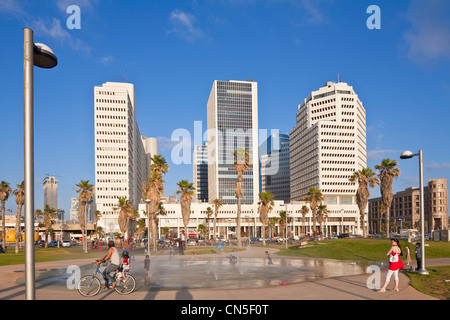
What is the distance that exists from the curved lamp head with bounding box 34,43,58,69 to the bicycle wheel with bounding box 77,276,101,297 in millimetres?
8944

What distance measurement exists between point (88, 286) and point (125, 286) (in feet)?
4.29

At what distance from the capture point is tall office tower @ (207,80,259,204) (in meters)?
180

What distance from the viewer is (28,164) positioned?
5.86 m

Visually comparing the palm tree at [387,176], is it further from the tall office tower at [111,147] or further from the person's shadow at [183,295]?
the tall office tower at [111,147]

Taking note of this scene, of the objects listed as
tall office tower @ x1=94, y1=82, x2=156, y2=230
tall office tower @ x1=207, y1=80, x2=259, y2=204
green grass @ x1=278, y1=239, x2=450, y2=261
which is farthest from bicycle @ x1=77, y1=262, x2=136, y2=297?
tall office tower @ x1=207, y1=80, x2=259, y2=204

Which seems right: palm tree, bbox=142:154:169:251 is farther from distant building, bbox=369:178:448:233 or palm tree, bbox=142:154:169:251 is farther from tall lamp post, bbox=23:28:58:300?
distant building, bbox=369:178:448:233

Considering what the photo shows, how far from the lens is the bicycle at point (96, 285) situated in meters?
13.0

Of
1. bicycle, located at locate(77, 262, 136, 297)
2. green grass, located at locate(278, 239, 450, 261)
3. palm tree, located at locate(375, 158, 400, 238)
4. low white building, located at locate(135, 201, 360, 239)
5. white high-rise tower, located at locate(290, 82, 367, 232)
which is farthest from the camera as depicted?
white high-rise tower, located at locate(290, 82, 367, 232)

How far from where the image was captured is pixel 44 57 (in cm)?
656

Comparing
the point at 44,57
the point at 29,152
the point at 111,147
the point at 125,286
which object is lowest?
the point at 125,286

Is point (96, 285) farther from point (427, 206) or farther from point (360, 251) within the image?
point (427, 206)

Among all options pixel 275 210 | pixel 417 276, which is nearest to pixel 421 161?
pixel 417 276

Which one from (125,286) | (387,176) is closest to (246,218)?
(387,176)

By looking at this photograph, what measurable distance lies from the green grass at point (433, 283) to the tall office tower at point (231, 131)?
528ft
